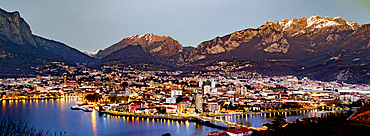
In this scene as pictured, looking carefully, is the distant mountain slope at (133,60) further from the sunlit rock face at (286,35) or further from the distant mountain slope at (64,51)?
the distant mountain slope at (64,51)

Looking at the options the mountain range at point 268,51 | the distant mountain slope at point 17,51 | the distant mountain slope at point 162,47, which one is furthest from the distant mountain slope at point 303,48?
the distant mountain slope at point 17,51

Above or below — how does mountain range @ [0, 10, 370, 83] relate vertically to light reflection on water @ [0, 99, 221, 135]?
above

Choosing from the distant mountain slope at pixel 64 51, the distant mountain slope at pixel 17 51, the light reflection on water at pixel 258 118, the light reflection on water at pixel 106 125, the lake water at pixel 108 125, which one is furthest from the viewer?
the distant mountain slope at pixel 64 51

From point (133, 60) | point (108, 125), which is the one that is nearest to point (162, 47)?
point (133, 60)

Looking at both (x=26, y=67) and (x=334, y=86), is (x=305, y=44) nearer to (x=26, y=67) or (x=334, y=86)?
(x=334, y=86)

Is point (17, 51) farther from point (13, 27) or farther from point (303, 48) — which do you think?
point (303, 48)

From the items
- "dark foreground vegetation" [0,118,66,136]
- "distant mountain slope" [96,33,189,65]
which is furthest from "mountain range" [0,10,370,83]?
"dark foreground vegetation" [0,118,66,136]

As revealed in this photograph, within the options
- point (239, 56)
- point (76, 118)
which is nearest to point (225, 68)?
point (239, 56)

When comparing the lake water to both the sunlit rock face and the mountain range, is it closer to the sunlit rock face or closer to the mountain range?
the mountain range
